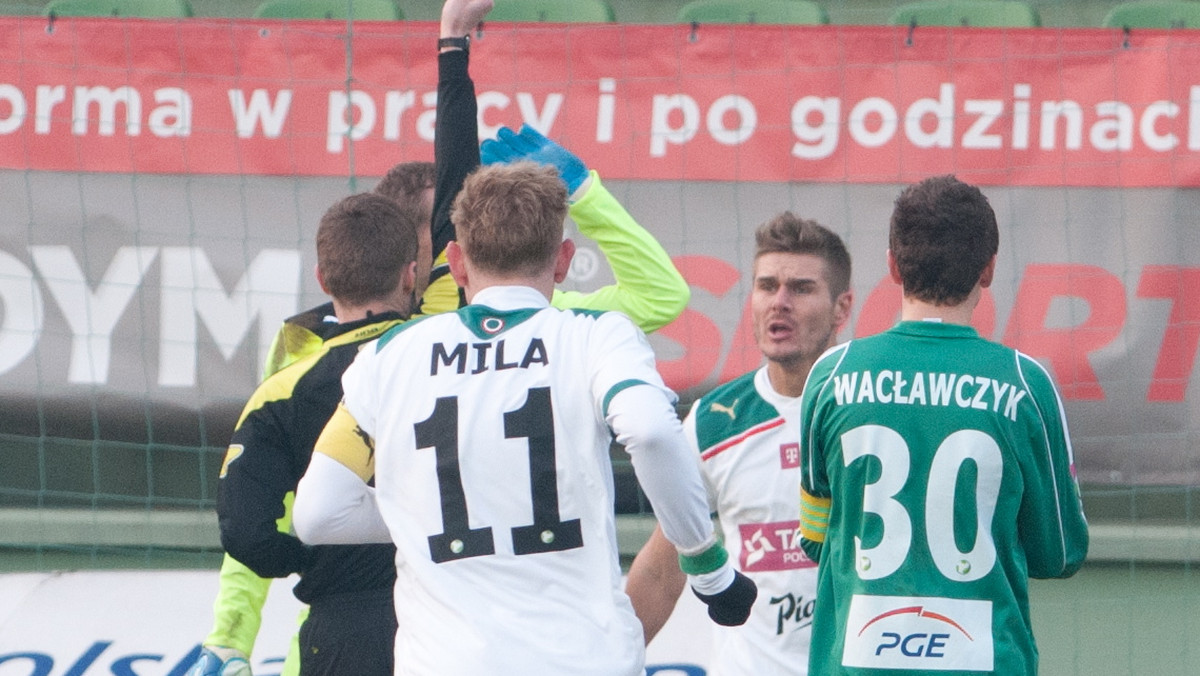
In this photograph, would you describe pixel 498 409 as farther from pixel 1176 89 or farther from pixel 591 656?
pixel 1176 89

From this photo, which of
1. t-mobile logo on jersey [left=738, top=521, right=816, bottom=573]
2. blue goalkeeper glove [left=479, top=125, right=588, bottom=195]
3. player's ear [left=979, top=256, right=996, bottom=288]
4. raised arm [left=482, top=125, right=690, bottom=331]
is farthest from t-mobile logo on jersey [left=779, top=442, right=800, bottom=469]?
player's ear [left=979, top=256, right=996, bottom=288]

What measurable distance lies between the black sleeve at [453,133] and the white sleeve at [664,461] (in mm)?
821

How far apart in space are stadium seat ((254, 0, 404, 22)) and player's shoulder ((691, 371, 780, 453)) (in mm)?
3209

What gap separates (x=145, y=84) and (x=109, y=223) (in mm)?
514

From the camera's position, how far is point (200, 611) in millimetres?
4559

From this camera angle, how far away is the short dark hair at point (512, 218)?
2.44m

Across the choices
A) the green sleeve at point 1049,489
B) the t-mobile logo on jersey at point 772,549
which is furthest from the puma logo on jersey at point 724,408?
the green sleeve at point 1049,489

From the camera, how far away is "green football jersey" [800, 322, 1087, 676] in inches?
98.1

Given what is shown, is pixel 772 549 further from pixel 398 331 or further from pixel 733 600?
pixel 398 331

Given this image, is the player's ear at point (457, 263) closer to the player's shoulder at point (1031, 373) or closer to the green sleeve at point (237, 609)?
the player's shoulder at point (1031, 373)

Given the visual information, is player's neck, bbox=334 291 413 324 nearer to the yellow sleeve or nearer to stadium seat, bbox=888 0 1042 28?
the yellow sleeve

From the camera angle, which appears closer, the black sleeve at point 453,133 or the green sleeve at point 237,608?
the black sleeve at point 453,133

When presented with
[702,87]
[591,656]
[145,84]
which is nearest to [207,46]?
[145,84]

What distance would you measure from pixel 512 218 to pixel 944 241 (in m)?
0.76
